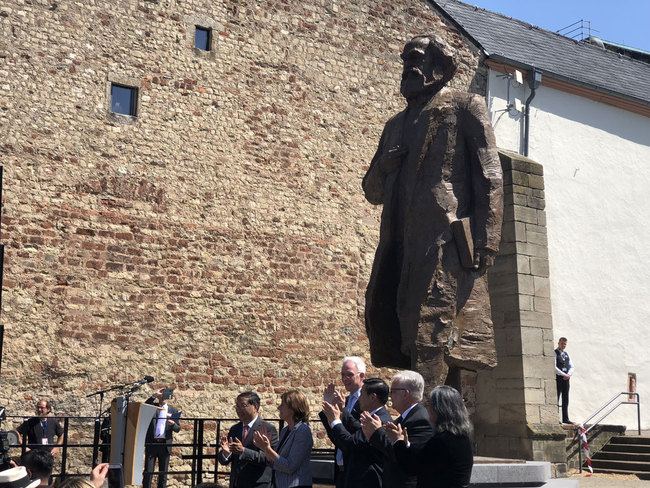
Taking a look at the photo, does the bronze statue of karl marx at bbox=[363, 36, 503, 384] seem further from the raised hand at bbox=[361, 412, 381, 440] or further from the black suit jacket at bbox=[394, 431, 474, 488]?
the black suit jacket at bbox=[394, 431, 474, 488]

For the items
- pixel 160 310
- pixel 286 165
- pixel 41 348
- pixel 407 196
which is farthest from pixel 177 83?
pixel 407 196

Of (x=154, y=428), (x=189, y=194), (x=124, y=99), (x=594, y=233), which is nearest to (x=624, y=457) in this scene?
(x=594, y=233)

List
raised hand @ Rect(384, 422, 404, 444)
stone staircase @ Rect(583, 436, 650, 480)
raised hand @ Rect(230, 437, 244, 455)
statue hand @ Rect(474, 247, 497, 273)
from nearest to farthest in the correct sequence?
raised hand @ Rect(384, 422, 404, 444) < raised hand @ Rect(230, 437, 244, 455) < statue hand @ Rect(474, 247, 497, 273) < stone staircase @ Rect(583, 436, 650, 480)

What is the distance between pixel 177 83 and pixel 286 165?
2.22 metres

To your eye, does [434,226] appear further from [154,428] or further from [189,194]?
[189,194]

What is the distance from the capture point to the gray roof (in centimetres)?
1944

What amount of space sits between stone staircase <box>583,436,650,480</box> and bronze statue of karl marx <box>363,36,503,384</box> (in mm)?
8010

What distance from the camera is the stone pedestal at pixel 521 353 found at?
8117mm

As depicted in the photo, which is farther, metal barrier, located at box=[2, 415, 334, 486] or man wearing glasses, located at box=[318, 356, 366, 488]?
metal barrier, located at box=[2, 415, 334, 486]

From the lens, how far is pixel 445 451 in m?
4.11

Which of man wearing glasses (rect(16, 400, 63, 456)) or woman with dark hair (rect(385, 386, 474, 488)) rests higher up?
woman with dark hair (rect(385, 386, 474, 488))

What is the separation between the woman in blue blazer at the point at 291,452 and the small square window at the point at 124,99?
998 centimetres

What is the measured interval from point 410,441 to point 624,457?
35.3 feet

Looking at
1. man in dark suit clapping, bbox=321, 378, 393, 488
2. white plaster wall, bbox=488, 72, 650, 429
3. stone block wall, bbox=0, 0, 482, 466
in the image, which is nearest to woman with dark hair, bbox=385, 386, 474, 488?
man in dark suit clapping, bbox=321, 378, 393, 488
